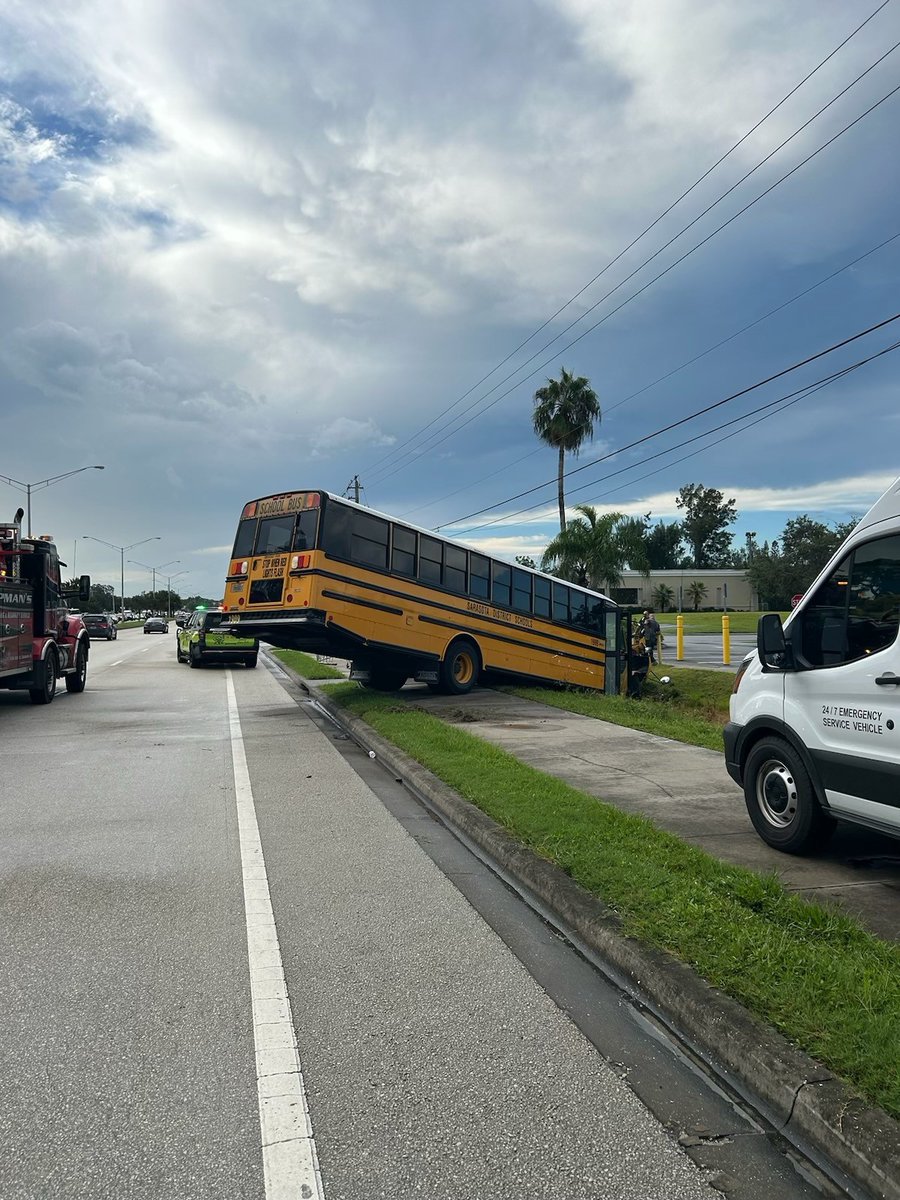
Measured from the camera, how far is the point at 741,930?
454 centimetres

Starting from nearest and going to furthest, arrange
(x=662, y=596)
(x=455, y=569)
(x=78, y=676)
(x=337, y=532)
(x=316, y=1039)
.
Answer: (x=316, y=1039) < (x=337, y=532) < (x=455, y=569) < (x=78, y=676) < (x=662, y=596)

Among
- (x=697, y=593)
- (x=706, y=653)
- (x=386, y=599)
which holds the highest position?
(x=697, y=593)

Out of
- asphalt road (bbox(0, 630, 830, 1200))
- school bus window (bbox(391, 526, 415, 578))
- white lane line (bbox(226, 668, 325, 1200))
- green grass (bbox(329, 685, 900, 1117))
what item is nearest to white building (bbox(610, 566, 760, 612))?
school bus window (bbox(391, 526, 415, 578))

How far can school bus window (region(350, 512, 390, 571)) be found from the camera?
15.2 meters

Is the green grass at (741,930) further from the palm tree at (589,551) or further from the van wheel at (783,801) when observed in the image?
the palm tree at (589,551)

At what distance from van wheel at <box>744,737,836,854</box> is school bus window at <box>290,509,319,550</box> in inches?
364

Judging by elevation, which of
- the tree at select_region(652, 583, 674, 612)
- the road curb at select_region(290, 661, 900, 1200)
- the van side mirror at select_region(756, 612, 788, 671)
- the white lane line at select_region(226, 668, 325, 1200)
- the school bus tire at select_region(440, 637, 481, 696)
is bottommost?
the white lane line at select_region(226, 668, 325, 1200)

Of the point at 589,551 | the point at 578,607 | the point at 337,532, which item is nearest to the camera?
the point at 337,532

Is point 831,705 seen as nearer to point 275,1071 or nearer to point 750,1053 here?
point 750,1053

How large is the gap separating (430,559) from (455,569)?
0.80m

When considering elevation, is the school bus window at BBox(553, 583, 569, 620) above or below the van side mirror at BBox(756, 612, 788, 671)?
above

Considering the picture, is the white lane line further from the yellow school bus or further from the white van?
the yellow school bus

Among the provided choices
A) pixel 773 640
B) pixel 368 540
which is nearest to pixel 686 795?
pixel 773 640

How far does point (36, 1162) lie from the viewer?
2.92 meters
